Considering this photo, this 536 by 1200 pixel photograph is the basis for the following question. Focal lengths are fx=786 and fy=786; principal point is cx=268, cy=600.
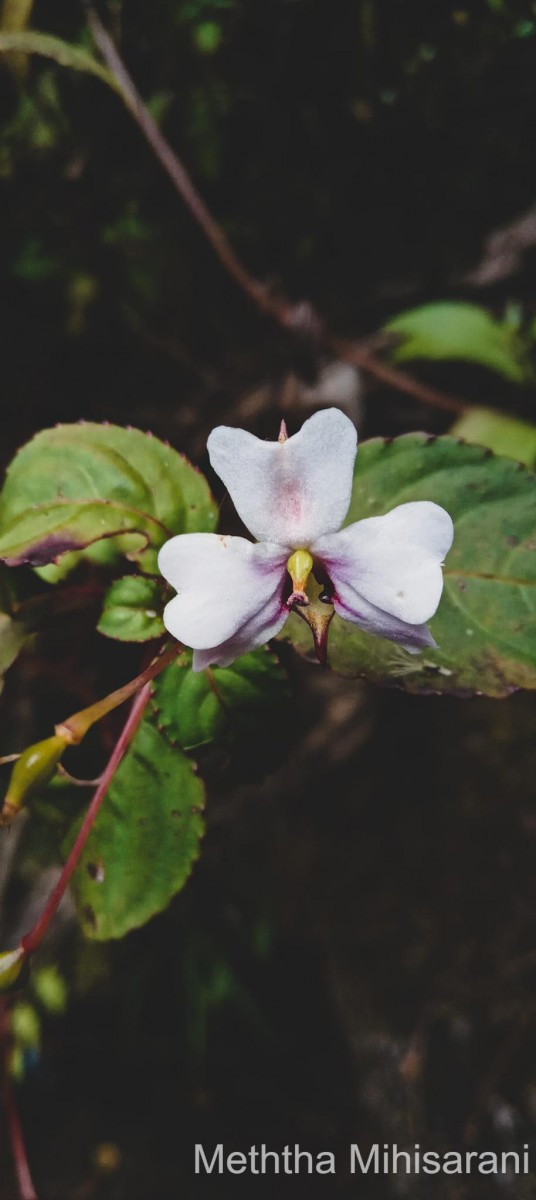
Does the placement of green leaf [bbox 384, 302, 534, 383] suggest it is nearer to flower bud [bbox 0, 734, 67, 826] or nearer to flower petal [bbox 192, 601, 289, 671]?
flower petal [bbox 192, 601, 289, 671]

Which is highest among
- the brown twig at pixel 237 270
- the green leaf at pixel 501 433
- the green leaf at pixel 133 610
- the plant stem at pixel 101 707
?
the brown twig at pixel 237 270

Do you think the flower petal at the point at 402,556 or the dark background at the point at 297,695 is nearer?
the flower petal at the point at 402,556

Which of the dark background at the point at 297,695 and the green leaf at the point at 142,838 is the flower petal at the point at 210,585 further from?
the dark background at the point at 297,695

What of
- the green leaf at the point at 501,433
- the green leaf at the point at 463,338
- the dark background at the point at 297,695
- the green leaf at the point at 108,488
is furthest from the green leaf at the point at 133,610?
the green leaf at the point at 463,338

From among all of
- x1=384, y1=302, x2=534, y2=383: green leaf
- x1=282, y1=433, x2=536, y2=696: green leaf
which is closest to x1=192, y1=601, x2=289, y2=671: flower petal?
x1=282, y1=433, x2=536, y2=696: green leaf

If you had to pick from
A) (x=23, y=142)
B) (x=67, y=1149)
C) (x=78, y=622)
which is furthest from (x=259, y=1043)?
(x=23, y=142)

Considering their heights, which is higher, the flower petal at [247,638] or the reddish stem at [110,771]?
the flower petal at [247,638]

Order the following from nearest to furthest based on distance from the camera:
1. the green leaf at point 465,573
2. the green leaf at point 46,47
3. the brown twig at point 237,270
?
the green leaf at point 465,573 < the green leaf at point 46,47 < the brown twig at point 237,270
